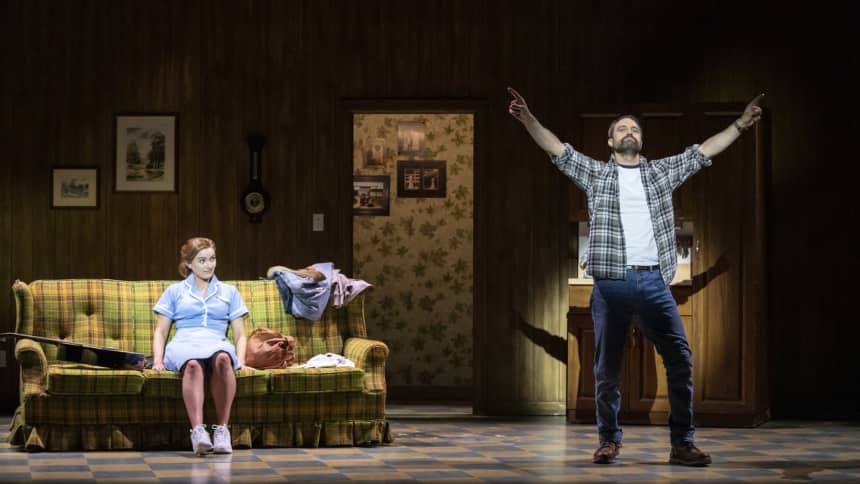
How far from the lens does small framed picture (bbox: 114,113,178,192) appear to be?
8.43 m

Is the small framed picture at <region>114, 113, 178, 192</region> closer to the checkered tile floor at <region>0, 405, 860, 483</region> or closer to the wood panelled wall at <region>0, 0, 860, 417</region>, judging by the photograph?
the wood panelled wall at <region>0, 0, 860, 417</region>

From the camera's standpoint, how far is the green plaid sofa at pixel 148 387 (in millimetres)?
6180

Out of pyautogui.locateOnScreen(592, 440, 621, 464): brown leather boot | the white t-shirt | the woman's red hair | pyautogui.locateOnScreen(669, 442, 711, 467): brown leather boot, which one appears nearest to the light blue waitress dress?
the woman's red hair

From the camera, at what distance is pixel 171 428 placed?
20.7 ft

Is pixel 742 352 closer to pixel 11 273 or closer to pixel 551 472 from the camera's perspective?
pixel 551 472

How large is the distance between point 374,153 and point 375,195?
1.08 ft

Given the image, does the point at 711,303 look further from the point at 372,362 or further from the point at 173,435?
the point at 173,435

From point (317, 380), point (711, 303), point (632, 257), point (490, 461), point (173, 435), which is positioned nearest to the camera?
point (632, 257)

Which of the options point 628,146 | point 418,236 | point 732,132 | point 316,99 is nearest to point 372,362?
point 628,146

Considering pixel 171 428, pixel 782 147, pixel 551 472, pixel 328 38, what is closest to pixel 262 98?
pixel 328 38

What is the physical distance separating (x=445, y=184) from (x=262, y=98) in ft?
7.06

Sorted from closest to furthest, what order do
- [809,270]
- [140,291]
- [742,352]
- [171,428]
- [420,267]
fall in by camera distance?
[171,428] < [140,291] < [742,352] < [809,270] < [420,267]

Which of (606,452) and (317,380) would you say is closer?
(606,452)

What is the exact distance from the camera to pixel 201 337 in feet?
20.8
